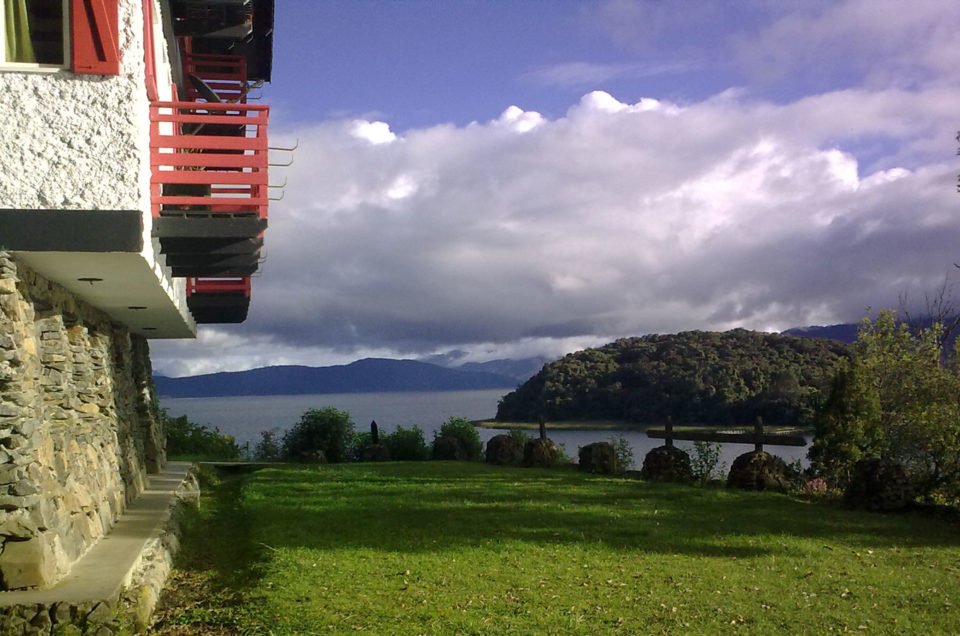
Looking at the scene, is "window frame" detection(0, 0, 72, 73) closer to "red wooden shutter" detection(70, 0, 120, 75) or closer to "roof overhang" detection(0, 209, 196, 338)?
"red wooden shutter" detection(70, 0, 120, 75)

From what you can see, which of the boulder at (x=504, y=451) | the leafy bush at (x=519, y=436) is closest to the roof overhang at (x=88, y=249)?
the boulder at (x=504, y=451)

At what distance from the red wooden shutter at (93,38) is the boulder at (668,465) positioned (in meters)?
13.8

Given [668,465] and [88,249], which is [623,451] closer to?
[668,465]

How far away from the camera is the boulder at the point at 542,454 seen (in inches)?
869

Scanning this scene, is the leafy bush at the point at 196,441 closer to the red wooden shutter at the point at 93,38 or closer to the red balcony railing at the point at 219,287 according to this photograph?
the red balcony railing at the point at 219,287

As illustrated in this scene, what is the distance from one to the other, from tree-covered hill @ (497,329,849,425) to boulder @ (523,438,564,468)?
6.60 m

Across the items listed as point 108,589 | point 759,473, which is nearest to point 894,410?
point 759,473

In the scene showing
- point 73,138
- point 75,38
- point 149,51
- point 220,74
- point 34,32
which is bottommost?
point 73,138

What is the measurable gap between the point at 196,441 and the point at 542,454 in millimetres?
13167

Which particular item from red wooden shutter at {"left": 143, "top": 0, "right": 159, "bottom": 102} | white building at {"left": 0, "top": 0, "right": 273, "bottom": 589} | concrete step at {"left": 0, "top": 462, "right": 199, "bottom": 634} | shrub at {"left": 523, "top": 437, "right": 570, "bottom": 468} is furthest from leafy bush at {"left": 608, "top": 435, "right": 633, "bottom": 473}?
red wooden shutter at {"left": 143, "top": 0, "right": 159, "bottom": 102}

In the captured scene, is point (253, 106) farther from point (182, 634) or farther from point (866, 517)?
point (866, 517)

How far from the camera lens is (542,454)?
72.8ft

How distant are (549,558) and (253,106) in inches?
252

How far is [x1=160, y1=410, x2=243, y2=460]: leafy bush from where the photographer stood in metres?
27.8
